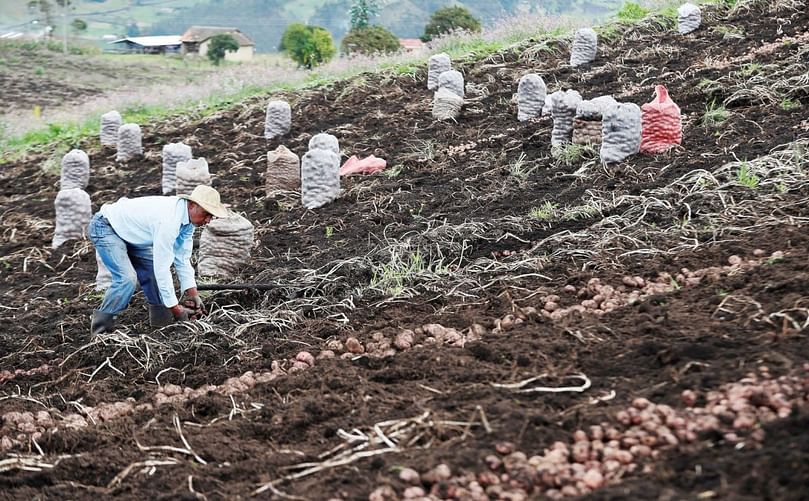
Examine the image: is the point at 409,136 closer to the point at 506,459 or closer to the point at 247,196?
the point at 247,196

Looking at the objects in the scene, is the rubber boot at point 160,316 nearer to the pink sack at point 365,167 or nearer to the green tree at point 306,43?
the pink sack at point 365,167

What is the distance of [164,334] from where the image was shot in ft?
16.6

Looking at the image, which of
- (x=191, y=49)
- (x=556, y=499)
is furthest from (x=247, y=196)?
(x=191, y=49)

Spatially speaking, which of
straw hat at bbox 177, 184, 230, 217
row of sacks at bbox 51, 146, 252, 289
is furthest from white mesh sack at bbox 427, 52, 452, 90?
straw hat at bbox 177, 184, 230, 217

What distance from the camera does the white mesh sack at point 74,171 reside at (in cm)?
965

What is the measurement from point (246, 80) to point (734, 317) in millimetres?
13002

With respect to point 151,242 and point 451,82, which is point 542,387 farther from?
point 451,82

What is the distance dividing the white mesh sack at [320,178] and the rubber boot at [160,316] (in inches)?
85.4

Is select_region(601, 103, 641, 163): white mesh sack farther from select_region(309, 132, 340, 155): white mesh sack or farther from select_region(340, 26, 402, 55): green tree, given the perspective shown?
select_region(340, 26, 402, 55): green tree

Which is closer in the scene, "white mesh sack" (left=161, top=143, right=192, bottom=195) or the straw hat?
the straw hat

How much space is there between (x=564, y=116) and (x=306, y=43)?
1889 cm

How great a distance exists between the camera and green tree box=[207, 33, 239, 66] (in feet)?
95.9

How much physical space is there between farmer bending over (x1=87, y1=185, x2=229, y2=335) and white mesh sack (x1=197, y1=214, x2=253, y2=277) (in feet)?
2.23

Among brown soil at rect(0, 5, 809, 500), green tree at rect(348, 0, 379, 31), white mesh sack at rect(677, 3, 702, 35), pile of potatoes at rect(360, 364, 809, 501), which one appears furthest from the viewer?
green tree at rect(348, 0, 379, 31)
